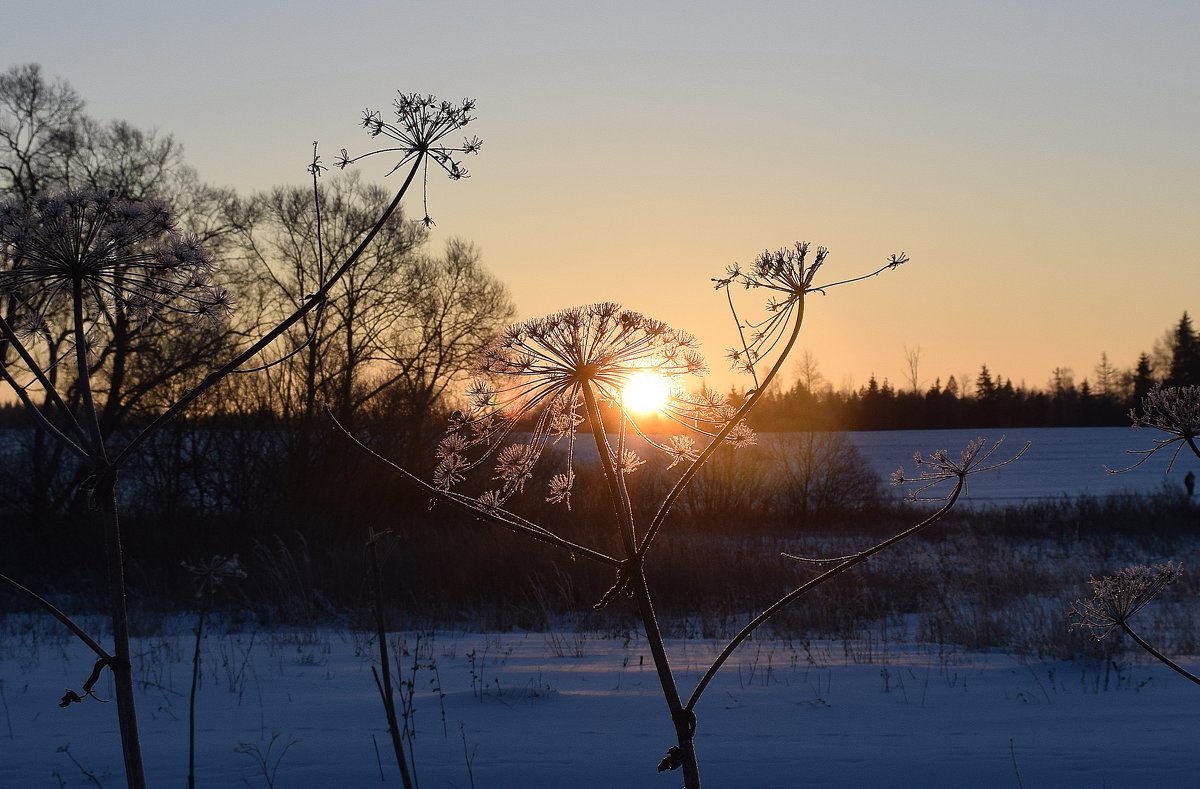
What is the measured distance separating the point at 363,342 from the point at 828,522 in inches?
718

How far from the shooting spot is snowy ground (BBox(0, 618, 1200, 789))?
5.94 m

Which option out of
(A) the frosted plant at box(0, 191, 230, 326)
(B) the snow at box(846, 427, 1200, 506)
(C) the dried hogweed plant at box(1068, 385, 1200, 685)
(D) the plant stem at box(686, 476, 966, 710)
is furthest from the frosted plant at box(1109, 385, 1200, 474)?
(B) the snow at box(846, 427, 1200, 506)

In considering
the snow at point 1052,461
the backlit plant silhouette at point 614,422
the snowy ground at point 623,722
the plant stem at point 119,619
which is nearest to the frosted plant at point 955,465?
the backlit plant silhouette at point 614,422

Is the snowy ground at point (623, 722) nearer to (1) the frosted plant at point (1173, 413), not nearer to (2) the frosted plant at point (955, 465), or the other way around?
(2) the frosted plant at point (955, 465)

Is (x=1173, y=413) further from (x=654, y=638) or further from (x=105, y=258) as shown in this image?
(x=105, y=258)

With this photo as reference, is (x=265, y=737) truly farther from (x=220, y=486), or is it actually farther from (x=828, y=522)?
(x=828, y=522)

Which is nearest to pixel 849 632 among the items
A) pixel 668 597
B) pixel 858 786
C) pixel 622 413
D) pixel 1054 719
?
pixel 668 597

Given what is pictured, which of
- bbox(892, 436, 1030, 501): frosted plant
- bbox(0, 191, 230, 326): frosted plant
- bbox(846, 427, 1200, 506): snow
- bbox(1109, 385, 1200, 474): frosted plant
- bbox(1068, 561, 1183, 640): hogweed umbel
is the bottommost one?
bbox(1068, 561, 1183, 640): hogweed umbel

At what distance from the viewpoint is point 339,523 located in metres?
28.9

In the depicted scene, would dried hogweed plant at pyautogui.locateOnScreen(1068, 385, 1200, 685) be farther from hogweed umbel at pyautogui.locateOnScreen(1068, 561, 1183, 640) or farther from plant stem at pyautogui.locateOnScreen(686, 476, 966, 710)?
plant stem at pyautogui.locateOnScreen(686, 476, 966, 710)

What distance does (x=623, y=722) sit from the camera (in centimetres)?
725

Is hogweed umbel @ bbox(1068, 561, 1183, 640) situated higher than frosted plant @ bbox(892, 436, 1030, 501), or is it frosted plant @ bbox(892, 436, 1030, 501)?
frosted plant @ bbox(892, 436, 1030, 501)

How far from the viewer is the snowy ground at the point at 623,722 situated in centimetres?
594

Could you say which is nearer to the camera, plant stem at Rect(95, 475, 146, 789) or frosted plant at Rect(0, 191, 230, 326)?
plant stem at Rect(95, 475, 146, 789)
